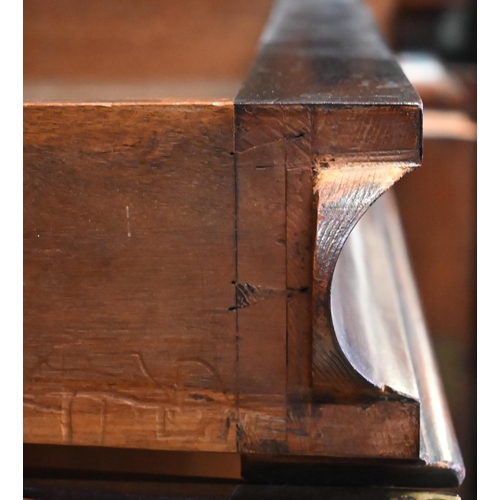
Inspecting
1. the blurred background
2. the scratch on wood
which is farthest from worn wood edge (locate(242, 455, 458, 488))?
the blurred background

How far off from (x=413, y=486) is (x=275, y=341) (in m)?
0.29

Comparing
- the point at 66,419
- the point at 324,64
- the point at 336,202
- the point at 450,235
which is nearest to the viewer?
the point at 336,202

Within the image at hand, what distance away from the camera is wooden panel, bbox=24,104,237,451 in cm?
64

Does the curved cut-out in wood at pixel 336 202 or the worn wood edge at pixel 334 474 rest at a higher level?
the curved cut-out in wood at pixel 336 202

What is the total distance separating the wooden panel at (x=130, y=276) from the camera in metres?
0.64

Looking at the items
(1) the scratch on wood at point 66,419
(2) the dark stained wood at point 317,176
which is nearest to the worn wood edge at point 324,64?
(2) the dark stained wood at point 317,176

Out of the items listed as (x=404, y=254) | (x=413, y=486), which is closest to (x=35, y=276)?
(x=413, y=486)

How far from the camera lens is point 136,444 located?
725mm

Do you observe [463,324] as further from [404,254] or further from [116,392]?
[116,392]

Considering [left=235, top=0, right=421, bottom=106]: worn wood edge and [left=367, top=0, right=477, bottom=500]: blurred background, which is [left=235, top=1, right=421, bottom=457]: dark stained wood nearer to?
[left=235, top=0, right=421, bottom=106]: worn wood edge

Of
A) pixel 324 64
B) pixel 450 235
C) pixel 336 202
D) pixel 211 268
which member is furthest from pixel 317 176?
pixel 450 235

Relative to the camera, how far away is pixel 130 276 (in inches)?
26.5

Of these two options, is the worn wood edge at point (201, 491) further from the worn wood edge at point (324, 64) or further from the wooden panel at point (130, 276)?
the worn wood edge at point (324, 64)

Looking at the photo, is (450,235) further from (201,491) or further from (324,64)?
(201,491)
